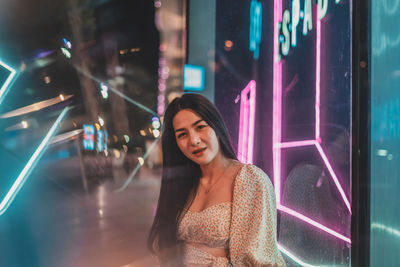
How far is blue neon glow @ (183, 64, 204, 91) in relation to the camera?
262 centimetres

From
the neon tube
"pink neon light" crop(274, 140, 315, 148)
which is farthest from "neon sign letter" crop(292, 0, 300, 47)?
the neon tube

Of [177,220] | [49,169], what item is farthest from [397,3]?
[49,169]

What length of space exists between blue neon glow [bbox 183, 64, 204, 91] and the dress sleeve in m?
1.66

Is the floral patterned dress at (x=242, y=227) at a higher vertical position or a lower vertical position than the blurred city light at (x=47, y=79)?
lower

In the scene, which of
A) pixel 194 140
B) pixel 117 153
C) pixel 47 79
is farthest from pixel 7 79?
pixel 117 153

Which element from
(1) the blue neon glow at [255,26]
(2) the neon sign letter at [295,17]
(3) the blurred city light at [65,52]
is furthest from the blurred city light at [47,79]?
(2) the neon sign letter at [295,17]

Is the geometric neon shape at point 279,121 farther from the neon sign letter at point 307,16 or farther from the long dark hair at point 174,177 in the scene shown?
the long dark hair at point 174,177

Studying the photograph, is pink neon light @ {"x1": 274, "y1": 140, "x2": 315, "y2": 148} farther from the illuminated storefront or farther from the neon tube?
the neon tube

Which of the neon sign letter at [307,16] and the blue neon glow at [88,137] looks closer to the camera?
the neon sign letter at [307,16]

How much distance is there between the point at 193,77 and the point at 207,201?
5.65ft

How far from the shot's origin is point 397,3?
163cm

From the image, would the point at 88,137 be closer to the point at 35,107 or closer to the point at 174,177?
the point at 35,107

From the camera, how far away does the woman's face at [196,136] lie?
4.06ft

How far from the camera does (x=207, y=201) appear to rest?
123cm
